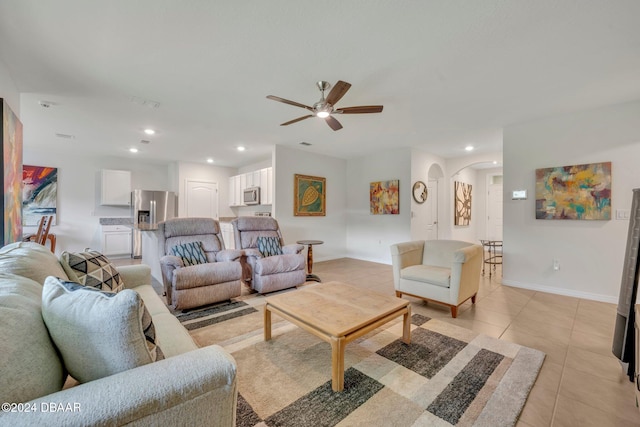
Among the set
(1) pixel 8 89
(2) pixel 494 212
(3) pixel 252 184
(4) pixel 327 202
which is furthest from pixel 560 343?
(2) pixel 494 212

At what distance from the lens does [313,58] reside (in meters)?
2.29

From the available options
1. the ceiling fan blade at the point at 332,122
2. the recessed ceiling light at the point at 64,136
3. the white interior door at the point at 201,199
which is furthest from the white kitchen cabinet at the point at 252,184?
the recessed ceiling light at the point at 64,136

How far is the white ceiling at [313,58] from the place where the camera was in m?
1.78

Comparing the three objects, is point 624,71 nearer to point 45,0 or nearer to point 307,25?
point 307,25

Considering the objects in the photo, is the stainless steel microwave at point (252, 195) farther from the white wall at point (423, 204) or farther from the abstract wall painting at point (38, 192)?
the abstract wall painting at point (38, 192)

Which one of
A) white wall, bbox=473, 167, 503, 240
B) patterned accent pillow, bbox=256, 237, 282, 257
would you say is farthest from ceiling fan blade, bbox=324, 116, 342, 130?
white wall, bbox=473, 167, 503, 240

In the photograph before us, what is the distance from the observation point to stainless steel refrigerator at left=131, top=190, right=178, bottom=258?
6.14 meters

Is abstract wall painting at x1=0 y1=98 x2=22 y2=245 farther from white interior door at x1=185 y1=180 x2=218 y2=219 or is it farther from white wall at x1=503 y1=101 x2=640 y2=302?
white wall at x1=503 y1=101 x2=640 y2=302

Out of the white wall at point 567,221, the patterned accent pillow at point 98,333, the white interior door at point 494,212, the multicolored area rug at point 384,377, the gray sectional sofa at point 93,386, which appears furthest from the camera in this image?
the white interior door at point 494,212

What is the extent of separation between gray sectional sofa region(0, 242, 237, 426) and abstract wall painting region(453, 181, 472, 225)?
6.93 m

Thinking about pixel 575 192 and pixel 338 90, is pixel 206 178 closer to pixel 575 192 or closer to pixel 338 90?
pixel 338 90

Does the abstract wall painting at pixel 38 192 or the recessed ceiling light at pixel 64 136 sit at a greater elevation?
the recessed ceiling light at pixel 64 136

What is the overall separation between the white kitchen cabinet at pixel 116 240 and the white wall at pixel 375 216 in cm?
532

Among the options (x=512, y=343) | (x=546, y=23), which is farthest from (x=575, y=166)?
(x=512, y=343)
